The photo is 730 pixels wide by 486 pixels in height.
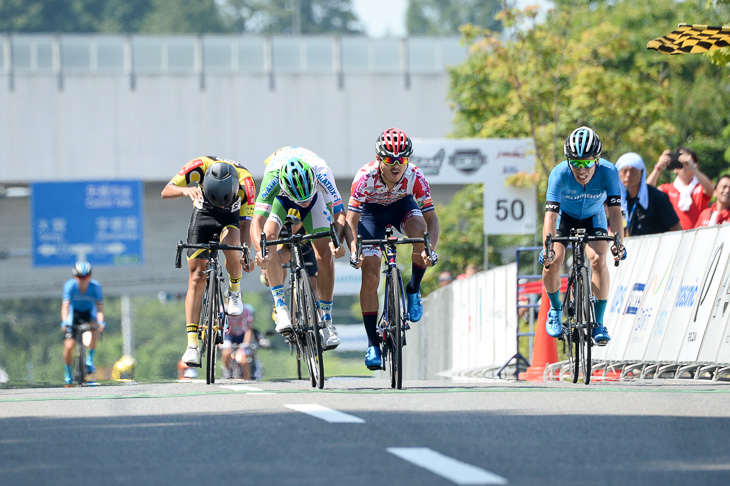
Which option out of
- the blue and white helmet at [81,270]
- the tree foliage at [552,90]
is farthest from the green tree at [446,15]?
the blue and white helmet at [81,270]

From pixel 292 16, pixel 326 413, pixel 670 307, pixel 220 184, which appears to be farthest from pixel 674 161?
pixel 292 16

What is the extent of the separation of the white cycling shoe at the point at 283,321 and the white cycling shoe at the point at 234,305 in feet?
4.61

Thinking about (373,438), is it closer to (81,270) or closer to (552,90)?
(81,270)

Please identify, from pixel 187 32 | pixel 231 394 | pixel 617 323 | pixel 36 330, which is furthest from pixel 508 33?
pixel 187 32

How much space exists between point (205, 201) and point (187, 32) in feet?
333

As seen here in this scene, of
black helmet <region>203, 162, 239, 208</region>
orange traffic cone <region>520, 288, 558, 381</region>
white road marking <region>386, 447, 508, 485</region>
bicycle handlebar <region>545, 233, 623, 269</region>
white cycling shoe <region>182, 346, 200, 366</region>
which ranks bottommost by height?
orange traffic cone <region>520, 288, 558, 381</region>

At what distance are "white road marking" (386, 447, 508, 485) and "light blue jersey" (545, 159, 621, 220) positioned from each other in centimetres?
583

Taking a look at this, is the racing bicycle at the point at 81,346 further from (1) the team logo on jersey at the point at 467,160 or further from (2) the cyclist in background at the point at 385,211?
(2) the cyclist in background at the point at 385,211

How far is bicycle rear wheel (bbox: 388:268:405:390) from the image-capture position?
11.1m

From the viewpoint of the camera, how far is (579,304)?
12.4 metres

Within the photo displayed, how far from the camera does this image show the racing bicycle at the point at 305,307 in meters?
11.2

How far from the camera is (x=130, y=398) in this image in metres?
10.9

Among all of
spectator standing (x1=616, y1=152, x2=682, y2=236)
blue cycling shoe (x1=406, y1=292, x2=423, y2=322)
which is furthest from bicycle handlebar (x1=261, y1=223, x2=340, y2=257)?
spectator standing (x1=616, y1=152, x2=682, y2=236)

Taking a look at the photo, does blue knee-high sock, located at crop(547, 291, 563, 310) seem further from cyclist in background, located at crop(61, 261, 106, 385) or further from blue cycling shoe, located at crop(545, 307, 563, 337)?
cyclist in background, located at crop(61, 261, 106, 385)
